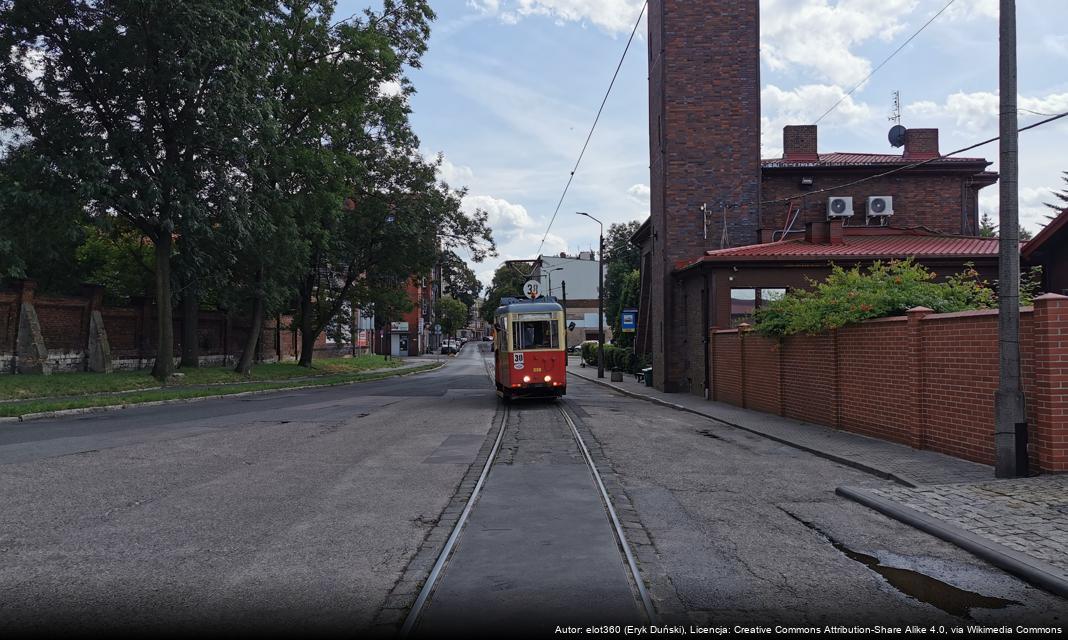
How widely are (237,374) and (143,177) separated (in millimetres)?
11060

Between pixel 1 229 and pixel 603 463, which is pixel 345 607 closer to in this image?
pixel 603 463

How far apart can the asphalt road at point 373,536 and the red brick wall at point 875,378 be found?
5.71ft

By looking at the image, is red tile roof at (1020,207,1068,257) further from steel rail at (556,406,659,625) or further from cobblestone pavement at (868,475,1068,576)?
steel rail at (556,406,659,625)

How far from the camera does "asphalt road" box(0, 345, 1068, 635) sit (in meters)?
4.53

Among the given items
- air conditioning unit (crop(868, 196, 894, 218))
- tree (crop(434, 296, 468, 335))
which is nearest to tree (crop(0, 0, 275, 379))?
air conditioning unit (crop(868, 196, 894, 218))

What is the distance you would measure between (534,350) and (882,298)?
9877 mm

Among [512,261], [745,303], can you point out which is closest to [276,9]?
[745,303]

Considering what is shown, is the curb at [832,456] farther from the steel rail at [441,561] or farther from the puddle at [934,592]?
the steel rail at [441,561]

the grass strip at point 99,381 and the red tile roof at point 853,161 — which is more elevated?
the red tile roof at point 853,161

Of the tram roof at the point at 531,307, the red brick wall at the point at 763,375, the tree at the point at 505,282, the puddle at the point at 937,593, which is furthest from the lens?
the tree at the point at 505,282

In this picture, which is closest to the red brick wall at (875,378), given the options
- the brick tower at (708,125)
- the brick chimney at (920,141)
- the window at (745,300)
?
the window at (745,300)

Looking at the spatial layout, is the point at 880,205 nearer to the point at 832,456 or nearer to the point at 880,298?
the point at 880,298

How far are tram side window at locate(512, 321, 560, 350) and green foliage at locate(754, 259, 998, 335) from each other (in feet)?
23.5

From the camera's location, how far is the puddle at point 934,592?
4.64m
